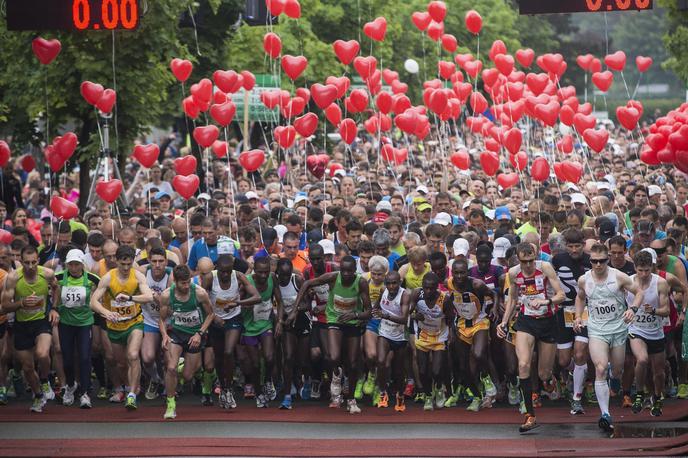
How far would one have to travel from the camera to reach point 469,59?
28609mm

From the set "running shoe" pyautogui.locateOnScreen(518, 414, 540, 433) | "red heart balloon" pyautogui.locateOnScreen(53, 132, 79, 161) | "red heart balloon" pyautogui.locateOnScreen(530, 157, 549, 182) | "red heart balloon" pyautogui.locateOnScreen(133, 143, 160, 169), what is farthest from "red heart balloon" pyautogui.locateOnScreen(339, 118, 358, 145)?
"running shoe" pyautogui.locateOnScreen(518, 414, 540, 433)

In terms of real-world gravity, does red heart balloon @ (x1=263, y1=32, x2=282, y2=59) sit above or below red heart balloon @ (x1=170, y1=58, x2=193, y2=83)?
above

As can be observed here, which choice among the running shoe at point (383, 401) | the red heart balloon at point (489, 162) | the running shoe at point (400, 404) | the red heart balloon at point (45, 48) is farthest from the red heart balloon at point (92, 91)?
the running shoe at point (400, 404)

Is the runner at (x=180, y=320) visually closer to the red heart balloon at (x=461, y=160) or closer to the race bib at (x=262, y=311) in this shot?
the race bib at (x=262, y=311)

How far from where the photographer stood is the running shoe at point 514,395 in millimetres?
15742

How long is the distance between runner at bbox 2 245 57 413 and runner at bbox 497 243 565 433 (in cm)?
463

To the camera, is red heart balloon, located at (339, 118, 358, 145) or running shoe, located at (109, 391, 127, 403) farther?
red heart balloon, located at (339, 118, 358, 145)

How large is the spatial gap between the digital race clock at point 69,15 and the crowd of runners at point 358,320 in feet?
7.52

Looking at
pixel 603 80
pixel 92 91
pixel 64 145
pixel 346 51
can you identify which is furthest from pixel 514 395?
pixel 603 80

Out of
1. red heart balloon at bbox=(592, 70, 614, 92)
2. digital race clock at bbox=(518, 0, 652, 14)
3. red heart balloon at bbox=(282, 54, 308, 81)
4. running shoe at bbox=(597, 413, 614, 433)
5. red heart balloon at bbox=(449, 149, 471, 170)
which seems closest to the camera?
running shoe at bbox=(597, 413, 614, 433)

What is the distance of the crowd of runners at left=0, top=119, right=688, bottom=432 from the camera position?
48.3ft

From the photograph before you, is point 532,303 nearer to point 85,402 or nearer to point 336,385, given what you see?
point 336,385

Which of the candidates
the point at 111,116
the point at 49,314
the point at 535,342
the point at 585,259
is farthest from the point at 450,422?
the point at 111,116

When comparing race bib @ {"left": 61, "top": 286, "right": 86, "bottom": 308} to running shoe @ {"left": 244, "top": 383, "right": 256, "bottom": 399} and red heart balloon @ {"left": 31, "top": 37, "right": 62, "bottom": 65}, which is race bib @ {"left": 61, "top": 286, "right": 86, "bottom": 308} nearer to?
running shoe @ {"left": 244, "top": 383, "right": 256, "bottom": 399}
